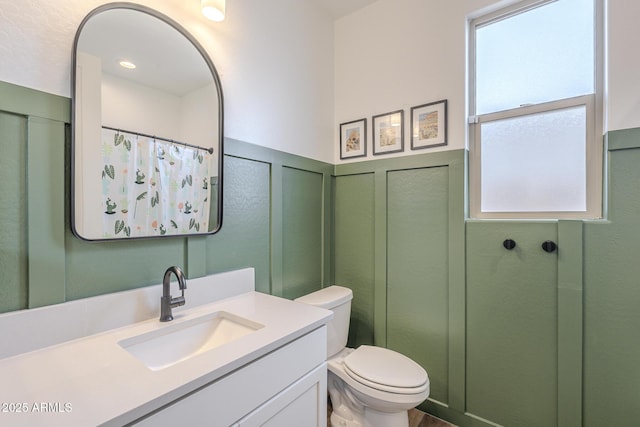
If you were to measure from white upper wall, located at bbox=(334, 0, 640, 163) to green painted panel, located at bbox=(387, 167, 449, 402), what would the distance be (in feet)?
0.80

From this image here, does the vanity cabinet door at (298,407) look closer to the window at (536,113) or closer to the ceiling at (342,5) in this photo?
A: the window at (536,113)

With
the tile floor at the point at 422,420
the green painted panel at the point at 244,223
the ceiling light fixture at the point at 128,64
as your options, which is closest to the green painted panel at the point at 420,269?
the tile floor at the point at 422,420

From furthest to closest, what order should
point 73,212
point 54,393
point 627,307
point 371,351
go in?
point 371,351 < point 627,307 < point 73,212 < point 54,393

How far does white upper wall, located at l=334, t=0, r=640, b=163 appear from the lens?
1199 mm

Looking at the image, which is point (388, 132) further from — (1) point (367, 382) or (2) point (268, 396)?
(2) point (268, 396)

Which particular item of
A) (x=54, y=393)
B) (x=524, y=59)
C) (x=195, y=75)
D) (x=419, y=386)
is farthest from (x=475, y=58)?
(x=54, y=393)

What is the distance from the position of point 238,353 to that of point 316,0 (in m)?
2.14

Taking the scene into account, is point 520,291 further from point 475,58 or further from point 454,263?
point 475,58

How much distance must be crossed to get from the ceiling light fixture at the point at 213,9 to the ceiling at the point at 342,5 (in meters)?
0.96

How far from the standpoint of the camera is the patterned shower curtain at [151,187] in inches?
38.1

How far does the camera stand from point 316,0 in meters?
1.85

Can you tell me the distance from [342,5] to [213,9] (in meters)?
1.11

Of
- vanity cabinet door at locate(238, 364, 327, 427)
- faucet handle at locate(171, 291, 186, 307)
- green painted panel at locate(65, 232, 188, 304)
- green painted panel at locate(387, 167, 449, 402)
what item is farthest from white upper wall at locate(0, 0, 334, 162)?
vanity cabinet door at locate(238, 364, 327, 427)

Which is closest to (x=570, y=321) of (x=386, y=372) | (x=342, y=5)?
(x=386, y=372)
